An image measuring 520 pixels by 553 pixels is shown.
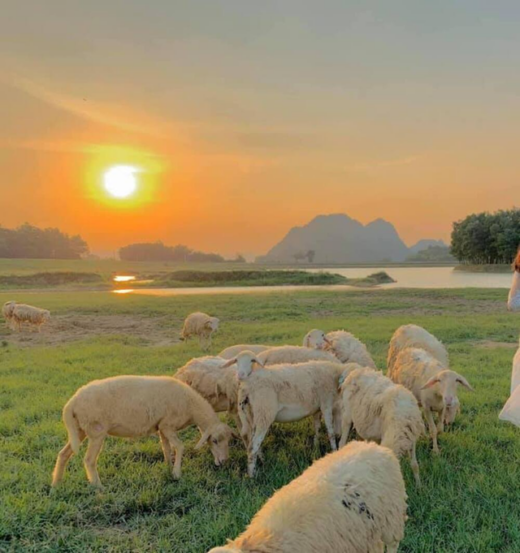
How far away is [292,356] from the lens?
7.22 meters

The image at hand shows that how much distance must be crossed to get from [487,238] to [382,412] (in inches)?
3001

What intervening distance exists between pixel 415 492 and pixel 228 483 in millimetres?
1946

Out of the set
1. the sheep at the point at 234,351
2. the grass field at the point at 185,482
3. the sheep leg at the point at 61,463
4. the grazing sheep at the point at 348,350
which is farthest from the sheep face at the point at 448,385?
the sheep leg at the point at 61,463

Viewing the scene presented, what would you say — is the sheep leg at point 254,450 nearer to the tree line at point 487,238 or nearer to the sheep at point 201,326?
the sheep at point 201,326

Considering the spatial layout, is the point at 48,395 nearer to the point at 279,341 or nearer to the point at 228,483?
the point at 228,483

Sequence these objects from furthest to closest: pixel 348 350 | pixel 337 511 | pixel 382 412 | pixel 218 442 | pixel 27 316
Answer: pixel 27 316, pixel 348 350, pixel 218 442, pixel 382 412, pixel 337 511

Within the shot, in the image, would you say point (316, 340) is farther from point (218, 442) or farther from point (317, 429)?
point (218, 442)

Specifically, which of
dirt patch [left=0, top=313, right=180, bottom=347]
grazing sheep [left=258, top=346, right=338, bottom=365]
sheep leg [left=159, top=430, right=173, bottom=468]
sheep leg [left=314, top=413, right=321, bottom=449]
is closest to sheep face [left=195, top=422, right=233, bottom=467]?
sheep leg [left=159, top=430, right=173, bottom=468]

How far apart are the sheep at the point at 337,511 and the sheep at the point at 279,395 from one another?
A: 2.00 m

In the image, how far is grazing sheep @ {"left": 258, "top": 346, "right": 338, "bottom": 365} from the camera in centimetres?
716

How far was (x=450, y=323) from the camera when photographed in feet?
53.5

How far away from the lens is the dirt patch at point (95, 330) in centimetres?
1473

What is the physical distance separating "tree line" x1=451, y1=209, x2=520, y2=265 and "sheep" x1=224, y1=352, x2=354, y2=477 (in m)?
69.1

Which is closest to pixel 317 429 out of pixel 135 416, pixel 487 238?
pixel 135 416
